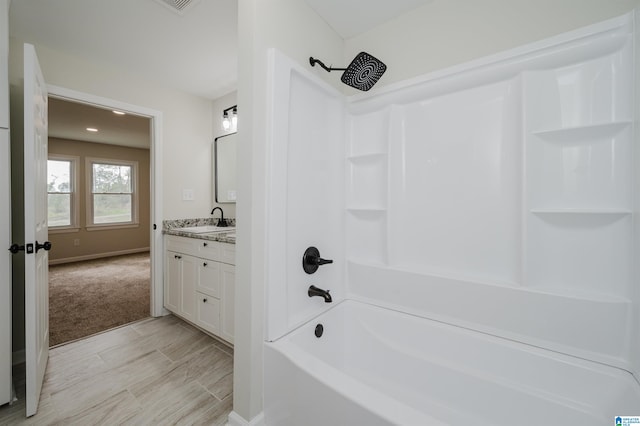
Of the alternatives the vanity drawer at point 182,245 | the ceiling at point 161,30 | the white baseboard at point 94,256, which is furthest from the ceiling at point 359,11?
the white baseboard at point 94,256

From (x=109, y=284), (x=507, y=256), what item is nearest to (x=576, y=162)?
(x=507, y=256)

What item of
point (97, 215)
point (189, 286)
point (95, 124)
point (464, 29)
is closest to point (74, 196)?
point (97, 215)

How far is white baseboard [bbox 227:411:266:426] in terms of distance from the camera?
4.14 feet

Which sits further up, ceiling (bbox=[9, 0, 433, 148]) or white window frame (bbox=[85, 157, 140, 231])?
ceiling (bbox=[9, 0, 433, 148])

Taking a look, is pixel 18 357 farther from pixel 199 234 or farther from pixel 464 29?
pixel 464 29

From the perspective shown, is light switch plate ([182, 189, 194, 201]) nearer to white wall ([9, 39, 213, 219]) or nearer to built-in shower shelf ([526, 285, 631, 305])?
white wall ([9, 39, 213, 219])

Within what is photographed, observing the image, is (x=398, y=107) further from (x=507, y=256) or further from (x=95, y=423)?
(x=95, y=423)

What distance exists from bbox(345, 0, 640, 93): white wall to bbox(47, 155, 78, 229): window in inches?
245

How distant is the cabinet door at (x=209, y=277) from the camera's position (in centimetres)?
212

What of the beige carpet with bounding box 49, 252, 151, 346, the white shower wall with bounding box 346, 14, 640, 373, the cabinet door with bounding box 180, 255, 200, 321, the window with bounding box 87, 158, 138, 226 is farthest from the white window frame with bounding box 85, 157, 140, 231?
the white shower wall with bounding box 346, 14, 640, 373

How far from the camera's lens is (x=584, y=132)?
1.15 meters

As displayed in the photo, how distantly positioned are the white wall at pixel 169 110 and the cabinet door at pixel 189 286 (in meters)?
0.70

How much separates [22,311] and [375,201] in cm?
274

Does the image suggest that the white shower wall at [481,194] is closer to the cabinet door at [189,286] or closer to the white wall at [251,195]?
the white wall at [251,195]
